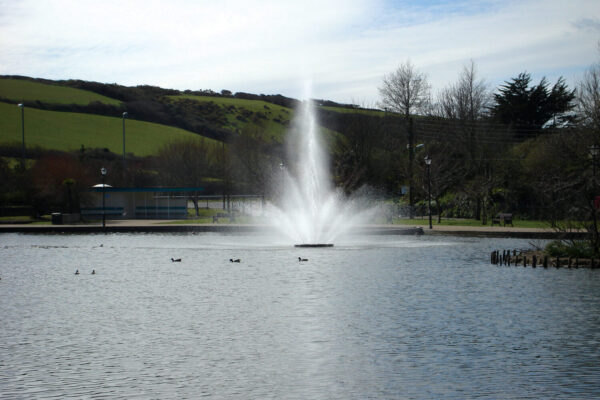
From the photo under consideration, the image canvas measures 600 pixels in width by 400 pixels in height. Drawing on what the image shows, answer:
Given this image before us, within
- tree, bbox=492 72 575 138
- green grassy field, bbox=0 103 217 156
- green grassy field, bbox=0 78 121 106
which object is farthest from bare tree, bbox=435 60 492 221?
green grassy field, bbox=0 78 121 106

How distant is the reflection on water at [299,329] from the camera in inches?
487

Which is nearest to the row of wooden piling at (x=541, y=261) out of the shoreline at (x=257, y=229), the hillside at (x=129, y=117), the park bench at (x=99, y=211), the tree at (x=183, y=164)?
the shoreline at (x=257, y=229)

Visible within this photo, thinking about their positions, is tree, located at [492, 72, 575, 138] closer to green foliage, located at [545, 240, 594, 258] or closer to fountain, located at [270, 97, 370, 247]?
fountain, located at [270, 97, 370, 247]

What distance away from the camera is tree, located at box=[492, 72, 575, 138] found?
258 feet

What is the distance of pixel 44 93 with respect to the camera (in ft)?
469

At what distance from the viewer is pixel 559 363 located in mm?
13602

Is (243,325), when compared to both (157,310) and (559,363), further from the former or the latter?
(559,363)

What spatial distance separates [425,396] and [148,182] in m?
81.0

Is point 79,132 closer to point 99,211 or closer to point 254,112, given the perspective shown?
point 254,112

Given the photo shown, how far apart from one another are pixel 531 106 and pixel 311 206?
37.5 m

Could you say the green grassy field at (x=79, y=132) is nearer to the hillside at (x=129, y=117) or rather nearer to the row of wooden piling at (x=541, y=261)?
the hillside at (x=129, y=117)

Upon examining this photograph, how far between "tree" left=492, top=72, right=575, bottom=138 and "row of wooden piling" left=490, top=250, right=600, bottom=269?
50.7 m

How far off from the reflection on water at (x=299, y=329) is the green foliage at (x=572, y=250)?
2244mm

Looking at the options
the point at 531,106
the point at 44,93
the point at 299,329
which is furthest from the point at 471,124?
the point at 44,93
